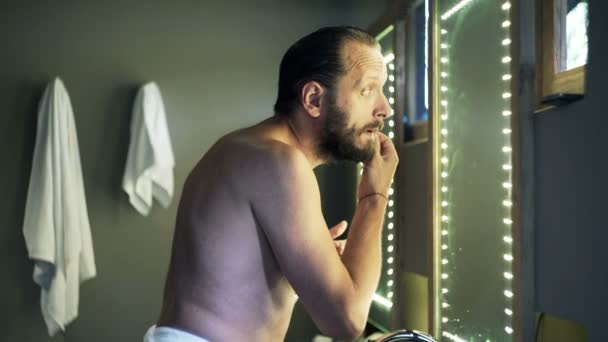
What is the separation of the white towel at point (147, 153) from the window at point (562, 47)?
5.84 feet

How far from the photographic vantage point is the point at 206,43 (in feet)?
9.63

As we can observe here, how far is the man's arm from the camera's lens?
0.93 meters

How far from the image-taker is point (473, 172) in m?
1.61

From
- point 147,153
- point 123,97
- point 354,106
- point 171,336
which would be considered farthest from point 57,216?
point 354,106

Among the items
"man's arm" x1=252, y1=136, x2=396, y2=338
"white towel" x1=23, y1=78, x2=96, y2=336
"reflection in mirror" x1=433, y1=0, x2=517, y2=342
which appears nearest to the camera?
"man's arm" x1=252, y1=136, x2=396, y2=338

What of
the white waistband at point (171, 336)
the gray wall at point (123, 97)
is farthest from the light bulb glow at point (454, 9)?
the gray wall at point (123, 97)

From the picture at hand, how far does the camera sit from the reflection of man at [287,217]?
3.08 ft

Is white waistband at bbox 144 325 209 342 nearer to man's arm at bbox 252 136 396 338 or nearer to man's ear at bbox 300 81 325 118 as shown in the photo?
man's arm at bbox 252 136 396 338

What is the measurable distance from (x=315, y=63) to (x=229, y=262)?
381 mm

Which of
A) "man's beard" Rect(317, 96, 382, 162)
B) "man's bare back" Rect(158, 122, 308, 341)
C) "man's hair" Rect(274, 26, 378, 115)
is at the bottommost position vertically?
"man's bare back" Rect(158, 122, 308, 341)

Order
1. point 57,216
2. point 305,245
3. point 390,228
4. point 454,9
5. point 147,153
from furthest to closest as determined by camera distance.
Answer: point 147,153
point 57,216
point 390,228
point 454,9
point 305,245

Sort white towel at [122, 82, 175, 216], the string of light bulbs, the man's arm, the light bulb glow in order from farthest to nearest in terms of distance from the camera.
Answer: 1. white towel at [122, 82, 175, 216]
2. the string of light bulbs
3. the light bulb glow
4. the man's arm

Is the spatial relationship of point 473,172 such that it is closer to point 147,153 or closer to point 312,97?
point 312,97

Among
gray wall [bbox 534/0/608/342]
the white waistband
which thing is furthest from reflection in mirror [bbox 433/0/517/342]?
the white waistband
